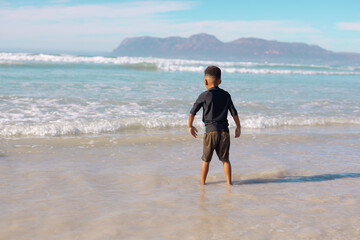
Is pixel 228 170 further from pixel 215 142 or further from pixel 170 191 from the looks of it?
pixel 170 191

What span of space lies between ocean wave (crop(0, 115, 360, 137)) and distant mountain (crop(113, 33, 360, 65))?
69822mm

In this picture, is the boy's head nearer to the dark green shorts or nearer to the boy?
the boy

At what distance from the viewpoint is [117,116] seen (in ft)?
26.8

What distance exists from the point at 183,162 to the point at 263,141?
83.5 inches

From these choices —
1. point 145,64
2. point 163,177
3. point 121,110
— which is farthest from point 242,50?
point 163,177

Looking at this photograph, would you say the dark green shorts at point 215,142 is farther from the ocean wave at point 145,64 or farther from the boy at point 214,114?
the ocean wave at point 145,64

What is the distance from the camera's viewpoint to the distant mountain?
8719cm

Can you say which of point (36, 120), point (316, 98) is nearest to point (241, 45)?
point (316, 98)

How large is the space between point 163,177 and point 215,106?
1101 mm

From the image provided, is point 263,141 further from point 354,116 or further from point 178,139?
point 354,116

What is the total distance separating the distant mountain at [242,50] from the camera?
286 ft

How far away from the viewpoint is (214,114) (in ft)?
12.7

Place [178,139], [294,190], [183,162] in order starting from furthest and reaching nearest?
1. [178,139]
2. [183,162]
3. [294,190]

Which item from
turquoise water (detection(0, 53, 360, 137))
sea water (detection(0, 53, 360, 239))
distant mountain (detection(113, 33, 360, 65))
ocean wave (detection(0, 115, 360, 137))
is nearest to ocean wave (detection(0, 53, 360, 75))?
turquoise water (detection(0, 53, 360, 137))
